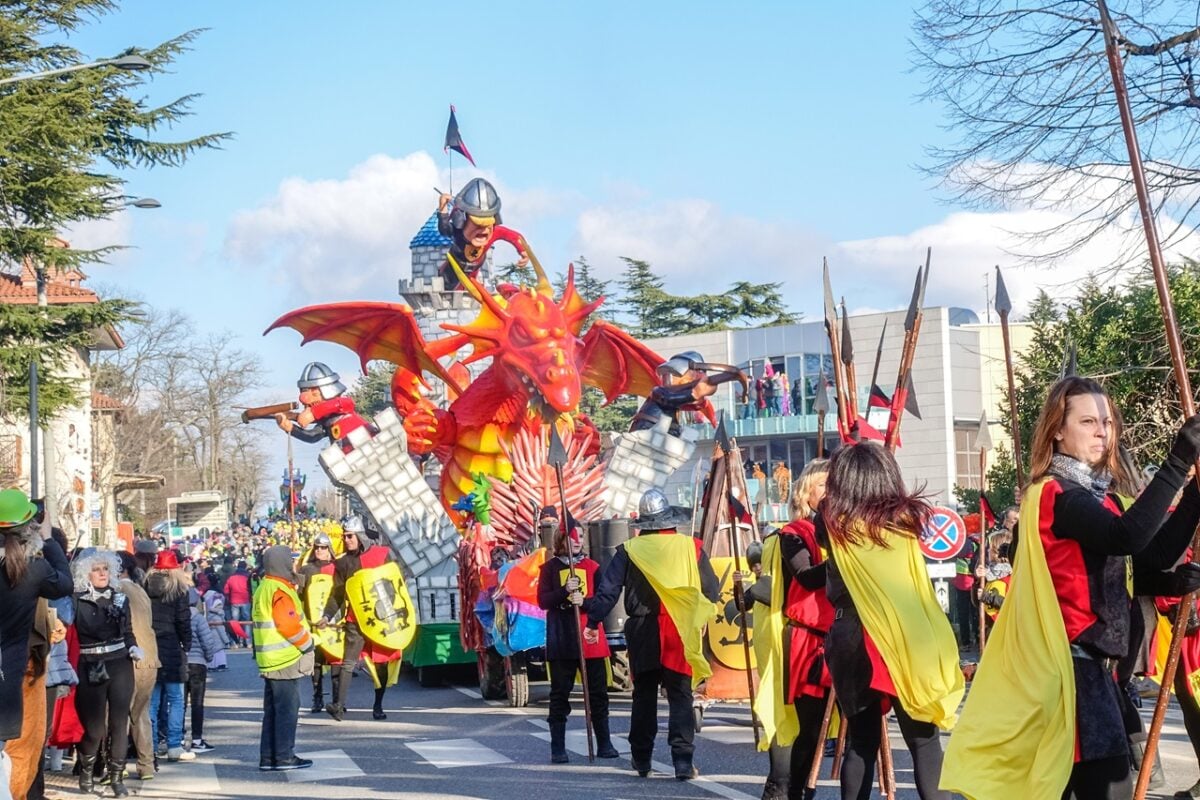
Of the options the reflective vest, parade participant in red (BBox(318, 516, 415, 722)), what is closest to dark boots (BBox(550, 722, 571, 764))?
the reflective vest

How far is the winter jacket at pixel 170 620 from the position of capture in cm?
1229

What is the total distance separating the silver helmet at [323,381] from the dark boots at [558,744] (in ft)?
45.2

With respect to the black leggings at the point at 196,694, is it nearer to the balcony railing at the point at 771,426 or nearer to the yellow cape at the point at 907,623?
the yellow cape at the point at 907,623

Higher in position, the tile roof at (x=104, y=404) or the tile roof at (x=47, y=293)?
the tile roof at (x=47, y=293)

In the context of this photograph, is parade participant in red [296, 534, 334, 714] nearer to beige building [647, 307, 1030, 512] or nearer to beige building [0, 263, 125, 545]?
beige building [0, 263, 125, 545]

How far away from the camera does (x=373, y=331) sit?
2380 cm

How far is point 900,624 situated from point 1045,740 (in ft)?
4.88

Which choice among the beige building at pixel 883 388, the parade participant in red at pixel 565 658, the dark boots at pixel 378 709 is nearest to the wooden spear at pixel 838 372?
the parade participant in red at pixel 565 658

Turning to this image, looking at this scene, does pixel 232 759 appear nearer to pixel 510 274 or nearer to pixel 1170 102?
pixel 1170 102

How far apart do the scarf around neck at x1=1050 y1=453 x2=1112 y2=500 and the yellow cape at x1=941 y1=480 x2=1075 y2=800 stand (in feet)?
0.26

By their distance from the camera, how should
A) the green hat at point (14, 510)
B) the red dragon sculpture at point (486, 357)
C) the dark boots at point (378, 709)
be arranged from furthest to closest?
1. the red dragon sculpture at point (486, 357)
2. the dark boots at point (378, 709)
3. the green hat at point (14, 510)

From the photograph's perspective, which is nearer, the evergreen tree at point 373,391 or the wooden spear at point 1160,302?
the wooden spear at point 1160,302

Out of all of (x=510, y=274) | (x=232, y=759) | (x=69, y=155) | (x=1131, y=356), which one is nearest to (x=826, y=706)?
(x=232, y=759)

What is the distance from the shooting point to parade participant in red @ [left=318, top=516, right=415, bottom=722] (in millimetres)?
15352
